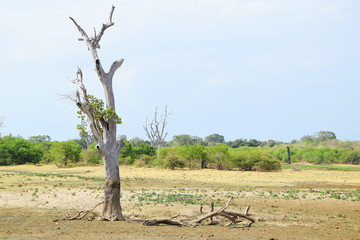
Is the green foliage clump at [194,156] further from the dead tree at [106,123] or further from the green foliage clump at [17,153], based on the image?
the dead tree at [106,123]

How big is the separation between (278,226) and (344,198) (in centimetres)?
722

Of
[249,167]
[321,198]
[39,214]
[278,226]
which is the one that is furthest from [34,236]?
[249,167]

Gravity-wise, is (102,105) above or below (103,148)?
above

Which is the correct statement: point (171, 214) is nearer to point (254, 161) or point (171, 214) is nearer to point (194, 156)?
point (254, 161)

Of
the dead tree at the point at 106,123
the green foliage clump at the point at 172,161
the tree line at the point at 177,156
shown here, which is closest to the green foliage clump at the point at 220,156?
the tree line at the point at 177,156

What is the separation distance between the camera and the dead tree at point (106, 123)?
36.2 feet

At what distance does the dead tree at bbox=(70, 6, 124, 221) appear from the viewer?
11.0 meters

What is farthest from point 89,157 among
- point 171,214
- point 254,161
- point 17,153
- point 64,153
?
point 171,214

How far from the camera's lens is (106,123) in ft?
37.0

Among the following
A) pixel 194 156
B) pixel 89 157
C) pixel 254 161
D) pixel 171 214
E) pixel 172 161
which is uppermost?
pixel 194 156

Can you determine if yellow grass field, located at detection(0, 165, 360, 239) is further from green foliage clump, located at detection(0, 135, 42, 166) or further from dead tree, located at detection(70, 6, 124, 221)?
green foliage clump, located at detection(0, 135, 42, 166)

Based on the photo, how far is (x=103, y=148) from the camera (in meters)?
11.0

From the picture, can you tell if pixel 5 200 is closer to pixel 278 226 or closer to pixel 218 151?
pixel 278 226

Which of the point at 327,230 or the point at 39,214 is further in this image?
the point at 39,214
